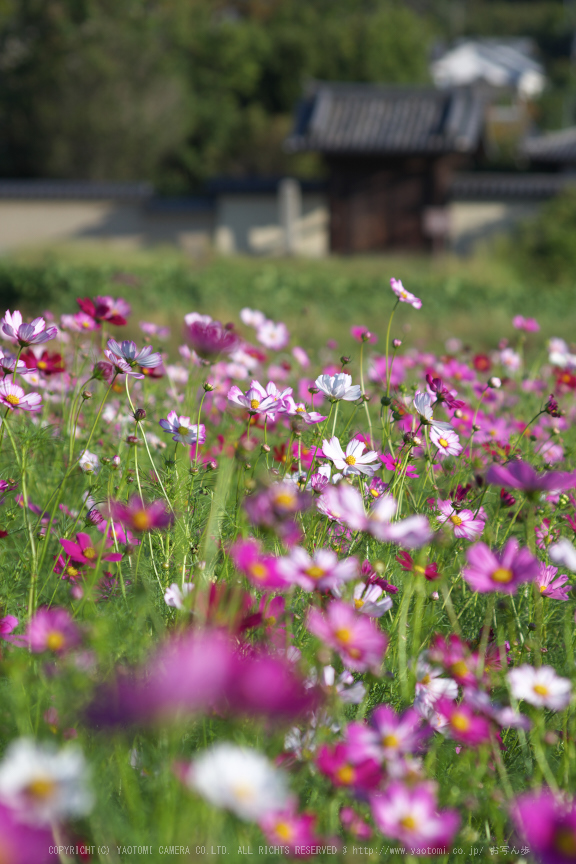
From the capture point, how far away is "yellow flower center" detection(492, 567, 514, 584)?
0.75 metres

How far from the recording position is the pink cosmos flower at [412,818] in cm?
58

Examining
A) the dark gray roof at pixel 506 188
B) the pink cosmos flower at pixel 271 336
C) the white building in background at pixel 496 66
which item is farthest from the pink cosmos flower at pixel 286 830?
the white building in background at pixel 496 66

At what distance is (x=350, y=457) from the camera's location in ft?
3.76

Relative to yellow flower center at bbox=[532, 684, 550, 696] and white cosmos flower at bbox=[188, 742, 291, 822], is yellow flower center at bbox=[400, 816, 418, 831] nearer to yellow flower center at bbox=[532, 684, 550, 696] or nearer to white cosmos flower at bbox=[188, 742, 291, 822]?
white cosmos flower at bbox=[188, 742, 291, 822]

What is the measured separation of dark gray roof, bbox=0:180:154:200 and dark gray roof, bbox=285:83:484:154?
3081mm

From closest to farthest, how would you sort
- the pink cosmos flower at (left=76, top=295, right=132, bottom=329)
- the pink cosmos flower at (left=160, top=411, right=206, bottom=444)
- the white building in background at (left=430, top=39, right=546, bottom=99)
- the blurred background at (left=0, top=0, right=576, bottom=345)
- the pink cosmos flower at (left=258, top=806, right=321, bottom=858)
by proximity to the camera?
the pink cosmos flower at (left=258, top=806, right=321, bottom=858), the pink cosmos flower at (left=160, top=411, right=206, bottom=444), the pink cosmos flower at (left=76, top=295, right=132, bottom=329), the blurred background at (left=0, top=0, right=576, bottom=345), the white building in background at (left=430, top=39, right=546, bottom=99)

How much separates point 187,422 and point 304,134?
1200cm

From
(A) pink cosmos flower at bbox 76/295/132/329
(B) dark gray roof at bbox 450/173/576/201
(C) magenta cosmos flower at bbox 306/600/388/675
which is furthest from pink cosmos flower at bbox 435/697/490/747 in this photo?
(B) dark gray roof at bbox 450/173/576/201

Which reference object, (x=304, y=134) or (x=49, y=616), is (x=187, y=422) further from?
(x=304, y=134)

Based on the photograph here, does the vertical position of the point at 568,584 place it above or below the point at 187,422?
below

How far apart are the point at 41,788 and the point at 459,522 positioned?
724 millimetres

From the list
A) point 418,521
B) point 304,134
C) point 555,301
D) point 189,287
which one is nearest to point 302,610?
point 418,521

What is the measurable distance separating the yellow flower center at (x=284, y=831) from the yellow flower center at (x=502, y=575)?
295 millimetres

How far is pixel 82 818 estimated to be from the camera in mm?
733
